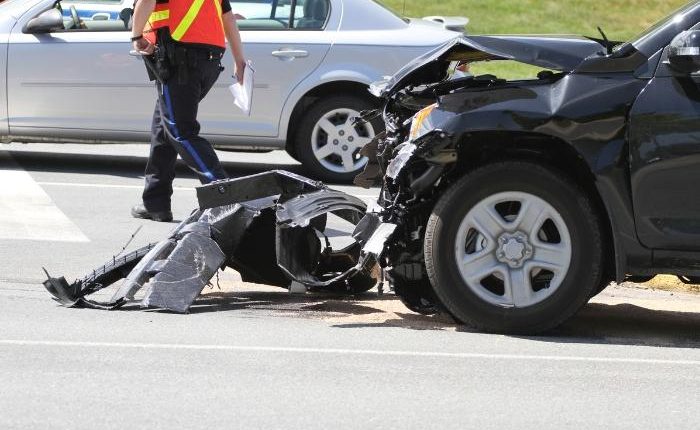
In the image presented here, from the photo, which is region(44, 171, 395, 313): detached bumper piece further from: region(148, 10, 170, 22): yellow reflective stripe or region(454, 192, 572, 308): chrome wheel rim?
region(148, 10, 170, 22): yellow reflective stripe

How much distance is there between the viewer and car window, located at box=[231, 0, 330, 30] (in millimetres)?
11961

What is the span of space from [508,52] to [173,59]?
10.8ft

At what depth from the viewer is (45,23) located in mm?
11719

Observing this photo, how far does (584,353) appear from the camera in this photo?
6.17 m

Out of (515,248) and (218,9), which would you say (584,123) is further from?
(218,9)

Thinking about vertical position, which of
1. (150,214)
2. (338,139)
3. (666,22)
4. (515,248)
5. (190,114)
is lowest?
(150,214)

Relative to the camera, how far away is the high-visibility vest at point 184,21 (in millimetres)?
9062

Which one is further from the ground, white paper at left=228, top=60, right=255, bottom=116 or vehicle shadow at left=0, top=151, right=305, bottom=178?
white paper at left=228, top=60, right=255, bottom=116

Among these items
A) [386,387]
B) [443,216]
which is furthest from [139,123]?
[386,387]

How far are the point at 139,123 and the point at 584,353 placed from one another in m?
6.46

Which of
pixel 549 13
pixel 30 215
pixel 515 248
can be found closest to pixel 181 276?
pixel 515 248

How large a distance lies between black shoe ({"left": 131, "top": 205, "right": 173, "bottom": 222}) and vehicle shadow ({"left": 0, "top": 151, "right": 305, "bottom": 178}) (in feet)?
7.15

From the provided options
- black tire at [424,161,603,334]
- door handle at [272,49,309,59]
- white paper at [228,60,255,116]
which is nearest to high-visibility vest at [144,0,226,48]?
white paper at [228,60,255,116]

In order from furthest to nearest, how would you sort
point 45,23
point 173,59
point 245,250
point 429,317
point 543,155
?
point 45,23 → point 173,59 → point 245,250 → point 429,317 → point 543,155
